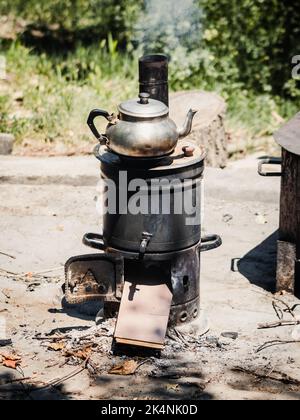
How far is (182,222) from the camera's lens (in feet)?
19.8

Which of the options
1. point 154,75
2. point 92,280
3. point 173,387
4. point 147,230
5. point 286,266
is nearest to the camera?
point 173,387

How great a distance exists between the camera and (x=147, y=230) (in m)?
5.96

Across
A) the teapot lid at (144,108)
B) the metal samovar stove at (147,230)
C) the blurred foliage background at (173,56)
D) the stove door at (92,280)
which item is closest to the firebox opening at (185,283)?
the metal samovar stove at (147,230)

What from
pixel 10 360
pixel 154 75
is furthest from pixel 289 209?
pixel 10 360

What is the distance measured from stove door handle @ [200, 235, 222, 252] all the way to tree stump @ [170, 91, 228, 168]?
2818mm

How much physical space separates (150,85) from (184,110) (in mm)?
3335

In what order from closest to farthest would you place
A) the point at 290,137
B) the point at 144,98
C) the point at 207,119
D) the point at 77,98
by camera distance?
the point at 144,98 < the point at 290,137 < the point at 207,119 < the point at 77,98

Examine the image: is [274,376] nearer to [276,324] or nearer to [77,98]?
[276,324]

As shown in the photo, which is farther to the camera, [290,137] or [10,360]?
[290,137]

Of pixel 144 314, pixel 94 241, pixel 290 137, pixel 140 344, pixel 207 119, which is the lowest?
pixel 140 344

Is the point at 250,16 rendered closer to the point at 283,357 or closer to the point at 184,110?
the point at 184,110

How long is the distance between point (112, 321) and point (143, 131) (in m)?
1.50

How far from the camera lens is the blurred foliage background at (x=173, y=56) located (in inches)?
439
